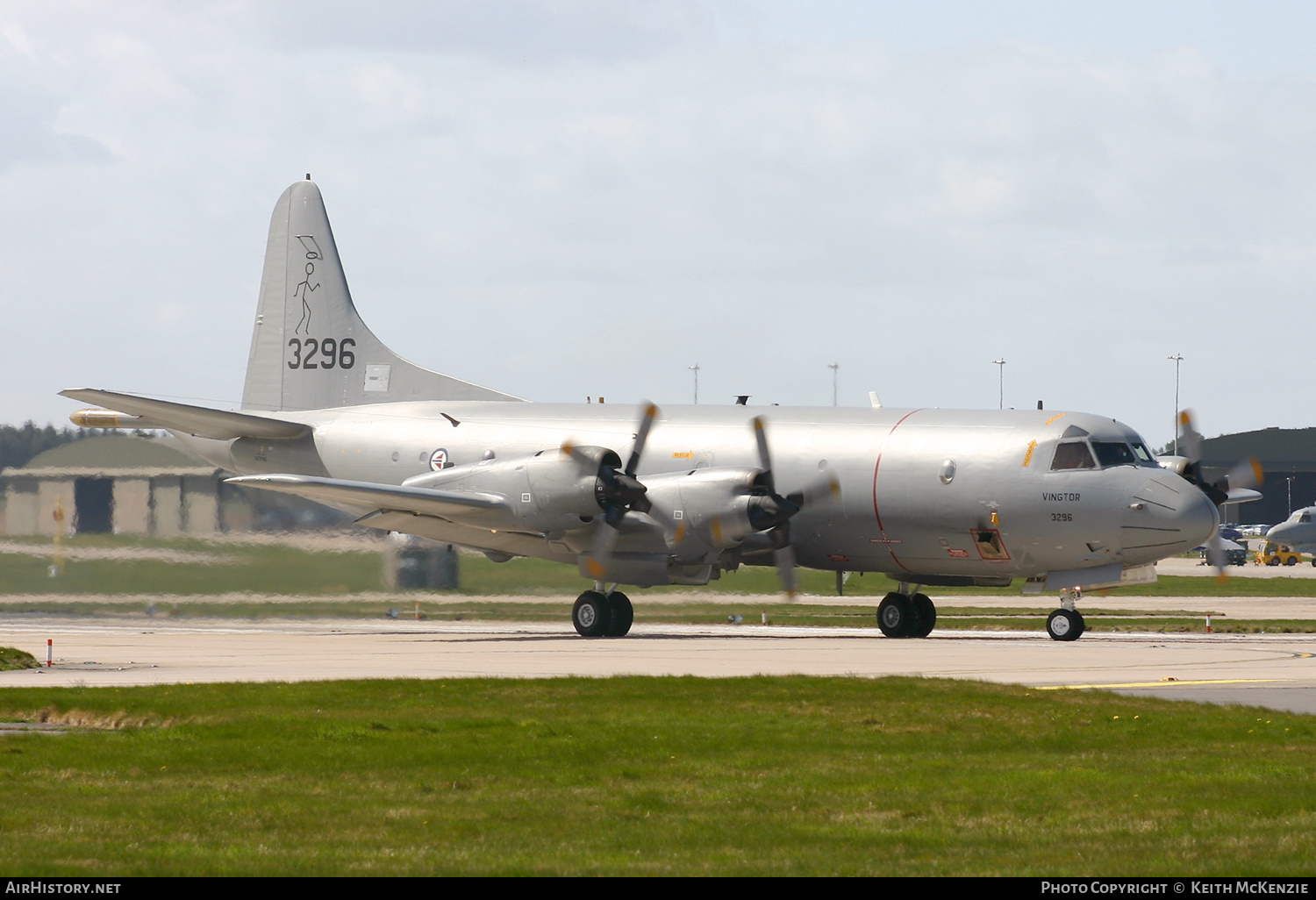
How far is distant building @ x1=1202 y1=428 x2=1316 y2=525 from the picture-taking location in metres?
136

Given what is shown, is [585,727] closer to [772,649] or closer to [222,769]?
[222,769]

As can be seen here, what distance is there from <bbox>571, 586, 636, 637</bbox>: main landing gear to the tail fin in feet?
30.5

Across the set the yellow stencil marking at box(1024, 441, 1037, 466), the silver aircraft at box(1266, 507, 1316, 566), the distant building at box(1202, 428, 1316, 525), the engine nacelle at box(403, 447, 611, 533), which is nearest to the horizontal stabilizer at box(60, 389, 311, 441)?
the engine nacelle at box(403, 447, 611, 533)

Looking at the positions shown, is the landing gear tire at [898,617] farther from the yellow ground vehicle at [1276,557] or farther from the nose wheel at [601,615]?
the yellow ground vehicle at [1276,557]

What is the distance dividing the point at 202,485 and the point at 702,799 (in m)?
27.5

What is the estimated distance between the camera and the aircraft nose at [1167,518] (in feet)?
104

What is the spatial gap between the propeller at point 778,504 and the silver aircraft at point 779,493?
47 mm

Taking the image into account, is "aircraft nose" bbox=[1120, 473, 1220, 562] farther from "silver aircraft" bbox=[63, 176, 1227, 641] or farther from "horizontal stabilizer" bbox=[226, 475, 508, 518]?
"horizontal stabilizer" bbox=[226, 475, 508, 518]

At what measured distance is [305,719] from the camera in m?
18.2

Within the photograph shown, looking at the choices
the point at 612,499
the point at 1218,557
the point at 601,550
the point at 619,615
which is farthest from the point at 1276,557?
the point at 612,499

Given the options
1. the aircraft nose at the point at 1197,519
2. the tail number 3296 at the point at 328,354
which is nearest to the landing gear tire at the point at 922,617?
the aircraft nose at the point at 1197,519

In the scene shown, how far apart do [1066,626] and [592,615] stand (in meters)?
9.92

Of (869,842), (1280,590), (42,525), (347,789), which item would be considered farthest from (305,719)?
(1280,590)
